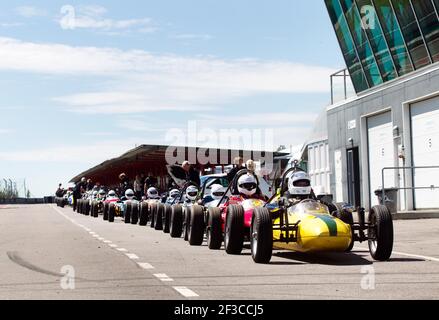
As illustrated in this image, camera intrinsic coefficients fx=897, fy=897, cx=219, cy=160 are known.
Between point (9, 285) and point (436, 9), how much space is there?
18685mm

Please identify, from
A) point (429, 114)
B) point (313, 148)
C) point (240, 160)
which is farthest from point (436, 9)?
point (313, 148)

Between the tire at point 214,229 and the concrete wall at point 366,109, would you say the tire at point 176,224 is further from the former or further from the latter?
the concrete wall at point 366,109

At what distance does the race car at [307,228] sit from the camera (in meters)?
11.4

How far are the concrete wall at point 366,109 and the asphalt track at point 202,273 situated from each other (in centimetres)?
1131

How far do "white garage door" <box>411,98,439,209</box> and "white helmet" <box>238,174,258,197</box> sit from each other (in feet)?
41.1

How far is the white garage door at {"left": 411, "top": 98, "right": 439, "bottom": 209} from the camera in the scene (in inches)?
1029

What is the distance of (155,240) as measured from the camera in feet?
57.6

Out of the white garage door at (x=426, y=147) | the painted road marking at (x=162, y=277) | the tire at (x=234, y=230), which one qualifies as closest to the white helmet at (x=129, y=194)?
the white garage door at (x=426, y=147)

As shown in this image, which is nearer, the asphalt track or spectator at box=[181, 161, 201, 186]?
the asphalt track

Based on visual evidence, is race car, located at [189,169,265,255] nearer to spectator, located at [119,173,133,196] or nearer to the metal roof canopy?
spectator, located at [119,173,133,196]

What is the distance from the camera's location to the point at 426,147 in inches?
1053

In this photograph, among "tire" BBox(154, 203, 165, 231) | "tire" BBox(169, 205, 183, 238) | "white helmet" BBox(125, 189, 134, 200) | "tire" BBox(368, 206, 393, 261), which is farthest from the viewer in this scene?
"white helmet" BBox(125, 189, 134, 200)

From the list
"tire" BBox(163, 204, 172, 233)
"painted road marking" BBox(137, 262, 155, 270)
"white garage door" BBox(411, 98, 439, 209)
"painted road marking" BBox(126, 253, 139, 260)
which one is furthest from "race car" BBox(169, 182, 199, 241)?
"white garage door" BBox(411, 98, 439, 209)

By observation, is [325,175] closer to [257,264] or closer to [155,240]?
[155,240]
